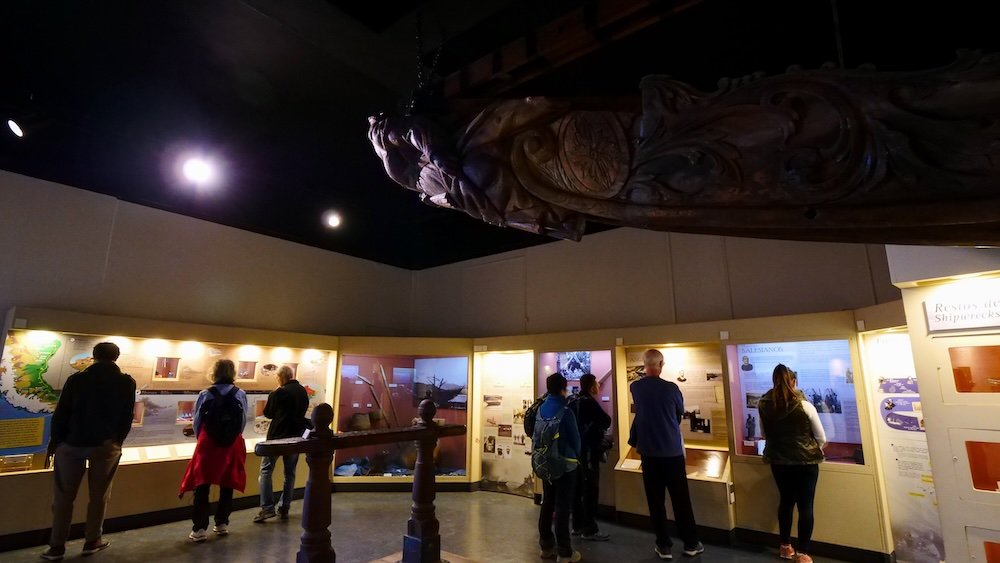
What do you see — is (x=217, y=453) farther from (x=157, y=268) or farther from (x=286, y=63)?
(x=286, y=63)

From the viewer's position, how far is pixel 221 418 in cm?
457

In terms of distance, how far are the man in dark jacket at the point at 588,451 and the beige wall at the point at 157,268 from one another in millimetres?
4401

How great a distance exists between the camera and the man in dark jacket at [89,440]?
394cm

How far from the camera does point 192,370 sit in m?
5.50

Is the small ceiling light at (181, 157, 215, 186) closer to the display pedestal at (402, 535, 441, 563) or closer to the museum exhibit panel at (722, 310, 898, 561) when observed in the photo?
the display pedestal at (402, 535, 441, 563)

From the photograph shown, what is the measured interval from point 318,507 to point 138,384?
439cm

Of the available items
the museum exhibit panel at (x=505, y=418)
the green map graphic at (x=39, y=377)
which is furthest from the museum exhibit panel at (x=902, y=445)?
the green map graphic at (x=39, y=377)

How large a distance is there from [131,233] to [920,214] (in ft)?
22.4

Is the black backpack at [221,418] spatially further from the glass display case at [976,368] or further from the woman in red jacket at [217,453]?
the glass display case at [976,368]

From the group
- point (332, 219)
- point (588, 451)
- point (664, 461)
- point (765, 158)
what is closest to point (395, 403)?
point (332, 219)

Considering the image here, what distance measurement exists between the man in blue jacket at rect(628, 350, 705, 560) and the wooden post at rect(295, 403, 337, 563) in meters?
3.00

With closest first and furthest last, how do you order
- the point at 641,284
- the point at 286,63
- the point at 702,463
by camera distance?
the point at 286,63, the point at 702,463, the point at 641,284

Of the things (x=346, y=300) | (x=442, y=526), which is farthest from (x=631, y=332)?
(x=346, y=300)

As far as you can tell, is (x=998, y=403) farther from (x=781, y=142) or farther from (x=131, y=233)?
(x=131, y=233)
